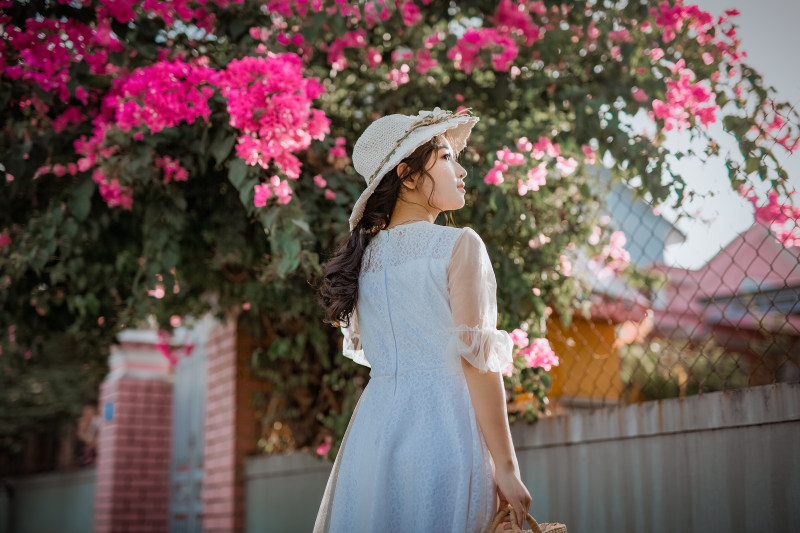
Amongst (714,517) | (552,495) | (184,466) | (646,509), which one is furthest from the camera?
(184,466)

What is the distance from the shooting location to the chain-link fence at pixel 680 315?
2607mm

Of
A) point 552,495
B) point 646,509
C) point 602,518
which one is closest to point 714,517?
point 646,509

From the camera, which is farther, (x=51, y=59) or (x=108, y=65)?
(x=108, y=65)

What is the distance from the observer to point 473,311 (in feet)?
5.76

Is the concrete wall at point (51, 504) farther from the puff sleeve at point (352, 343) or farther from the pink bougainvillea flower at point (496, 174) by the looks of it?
the puff sleeve at point (352, 343)

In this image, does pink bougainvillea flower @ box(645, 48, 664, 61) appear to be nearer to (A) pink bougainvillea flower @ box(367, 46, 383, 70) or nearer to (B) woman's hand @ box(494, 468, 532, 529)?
(A) pink bougainvillea flower @ box(367, 46, 383, 70)

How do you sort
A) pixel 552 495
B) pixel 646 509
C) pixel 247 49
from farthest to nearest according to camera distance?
pixel 247 49
pixel 552 495
pixel 646 509

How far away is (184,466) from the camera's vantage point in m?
6.79

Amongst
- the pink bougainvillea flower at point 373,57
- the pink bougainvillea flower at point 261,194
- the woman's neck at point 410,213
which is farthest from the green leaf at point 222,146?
the pink bougainvillea flower at point 373,57

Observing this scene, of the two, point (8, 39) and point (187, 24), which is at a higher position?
point (187, 24)

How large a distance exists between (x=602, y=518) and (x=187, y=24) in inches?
111

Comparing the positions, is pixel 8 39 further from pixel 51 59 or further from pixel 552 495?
pixel 552 495

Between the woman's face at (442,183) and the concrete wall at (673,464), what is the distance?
129 centimetres

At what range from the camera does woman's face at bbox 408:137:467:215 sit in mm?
1983
